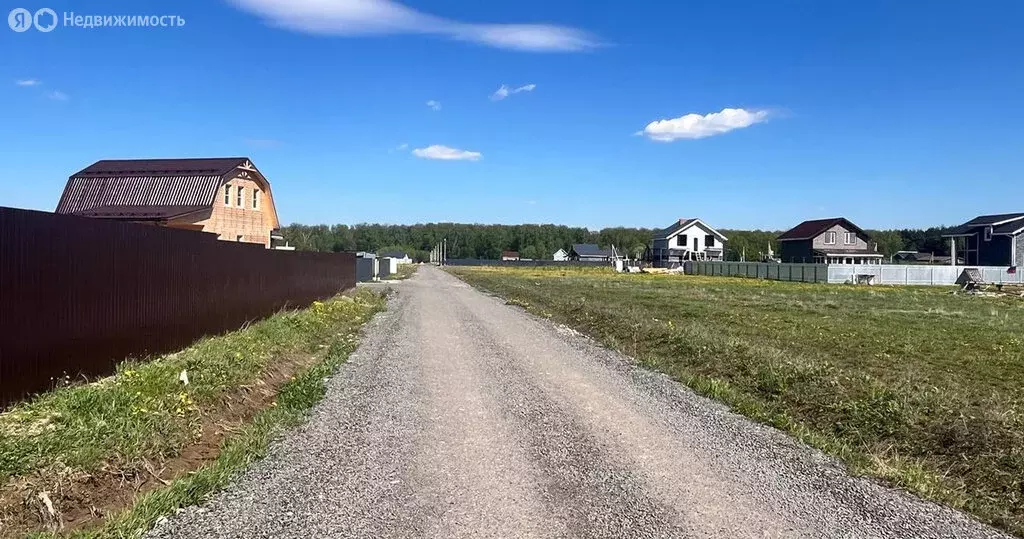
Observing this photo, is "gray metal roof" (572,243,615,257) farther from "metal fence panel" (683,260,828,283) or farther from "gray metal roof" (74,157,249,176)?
"gray metal roof" (74,157,249,176)

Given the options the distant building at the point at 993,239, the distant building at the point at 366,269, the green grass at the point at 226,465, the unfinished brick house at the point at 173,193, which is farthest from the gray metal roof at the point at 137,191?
the distant building at the point at 993,239

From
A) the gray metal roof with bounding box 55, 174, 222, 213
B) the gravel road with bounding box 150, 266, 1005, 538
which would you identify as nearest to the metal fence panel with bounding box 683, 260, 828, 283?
the gray metal roof with bounding box 55, 174, 222, 213

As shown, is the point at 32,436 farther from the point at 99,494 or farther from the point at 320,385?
the point at 320,385

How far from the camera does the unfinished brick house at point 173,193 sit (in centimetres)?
2667

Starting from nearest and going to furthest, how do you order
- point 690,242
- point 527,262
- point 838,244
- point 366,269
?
1. point 366,269
2. point 838,244
3. point 690,242
4. point 527,262

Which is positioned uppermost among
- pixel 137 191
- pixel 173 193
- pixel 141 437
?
pixel 137 191

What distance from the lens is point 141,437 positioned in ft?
18.7

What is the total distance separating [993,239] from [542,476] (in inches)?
2699

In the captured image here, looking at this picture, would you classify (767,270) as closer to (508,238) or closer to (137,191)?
(137,191)

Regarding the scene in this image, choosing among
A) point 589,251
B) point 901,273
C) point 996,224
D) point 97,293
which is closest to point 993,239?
point 996,224

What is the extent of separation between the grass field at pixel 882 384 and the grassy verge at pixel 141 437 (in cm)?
540

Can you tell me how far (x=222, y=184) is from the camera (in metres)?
28.2

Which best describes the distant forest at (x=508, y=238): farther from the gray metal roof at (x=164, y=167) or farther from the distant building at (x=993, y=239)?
the gray metal roof at (x=164, y=167)

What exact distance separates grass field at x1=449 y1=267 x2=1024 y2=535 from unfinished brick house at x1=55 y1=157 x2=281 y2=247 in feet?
50.7
